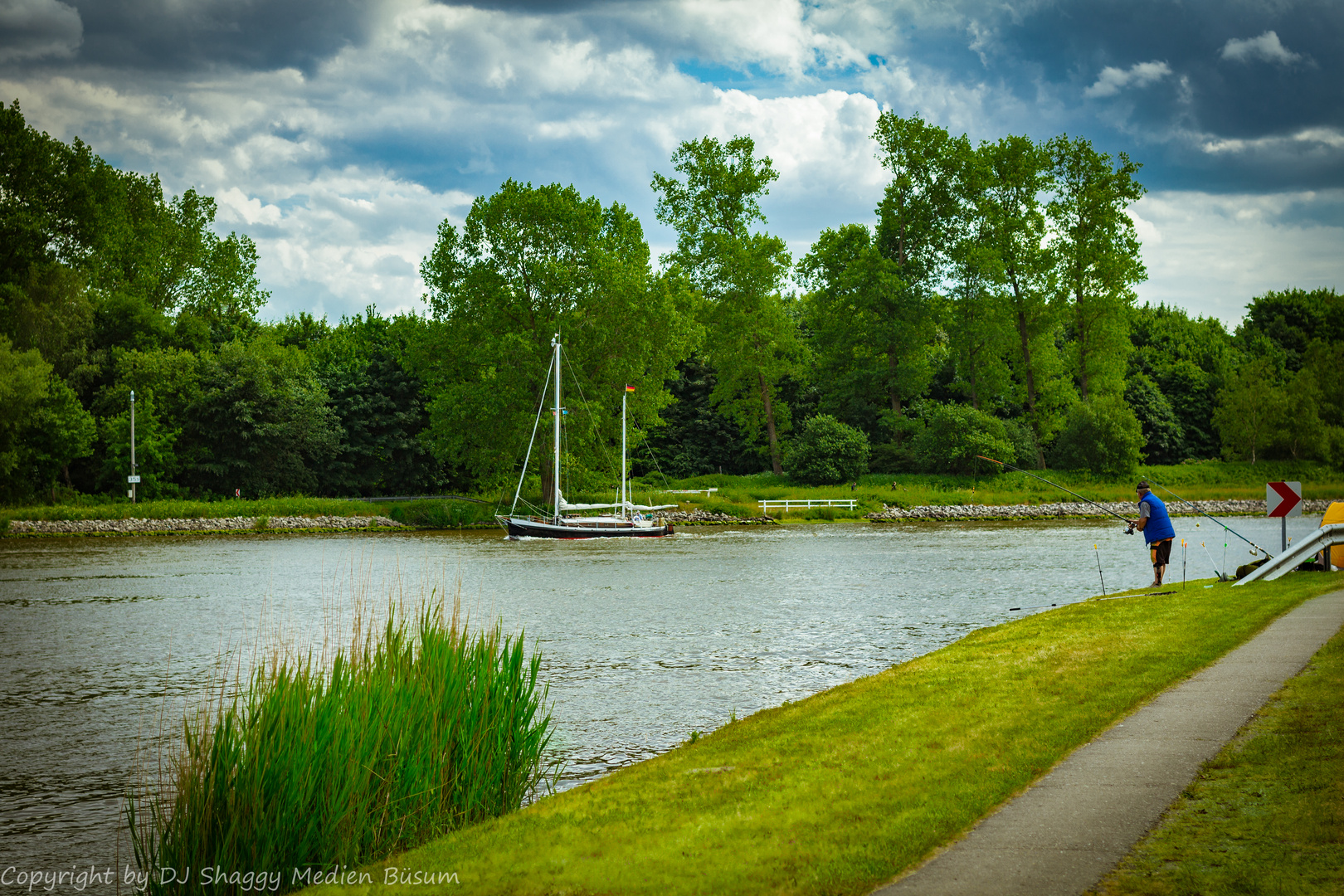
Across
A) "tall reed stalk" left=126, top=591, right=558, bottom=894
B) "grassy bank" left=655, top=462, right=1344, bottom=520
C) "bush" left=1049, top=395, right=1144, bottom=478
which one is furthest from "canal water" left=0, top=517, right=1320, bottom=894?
"bush" left=1049, top=395, right=1144, bottom=478

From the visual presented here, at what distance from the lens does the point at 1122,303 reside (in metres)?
70.9

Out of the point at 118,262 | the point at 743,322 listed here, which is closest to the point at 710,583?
the point at 743,322

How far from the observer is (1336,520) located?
70.3ft

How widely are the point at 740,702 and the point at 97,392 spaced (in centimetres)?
6147

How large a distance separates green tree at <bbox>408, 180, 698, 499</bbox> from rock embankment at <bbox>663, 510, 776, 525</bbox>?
4.63 meters

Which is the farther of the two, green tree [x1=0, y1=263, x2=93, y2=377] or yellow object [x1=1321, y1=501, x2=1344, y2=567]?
green tree [x1=0, y1=263, x2=93, y2=377]

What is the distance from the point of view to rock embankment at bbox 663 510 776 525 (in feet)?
195

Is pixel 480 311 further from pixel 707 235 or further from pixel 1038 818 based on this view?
pixel 1038 818

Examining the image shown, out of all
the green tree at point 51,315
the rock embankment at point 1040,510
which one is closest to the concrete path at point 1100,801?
the rock embankment at point 1040,510

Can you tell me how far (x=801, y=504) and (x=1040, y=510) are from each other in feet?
49.4

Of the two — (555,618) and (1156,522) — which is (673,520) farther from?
(1156,522)

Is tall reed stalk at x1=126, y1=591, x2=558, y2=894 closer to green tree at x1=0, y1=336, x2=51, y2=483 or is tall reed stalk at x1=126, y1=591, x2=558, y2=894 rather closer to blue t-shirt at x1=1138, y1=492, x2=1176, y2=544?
blue t-shirt at x1=1138, y1=492, x2=1176, y2=544

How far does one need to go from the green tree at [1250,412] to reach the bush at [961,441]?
1822 cm

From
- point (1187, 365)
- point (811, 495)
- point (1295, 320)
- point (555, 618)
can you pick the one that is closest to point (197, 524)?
point (811, 495)
